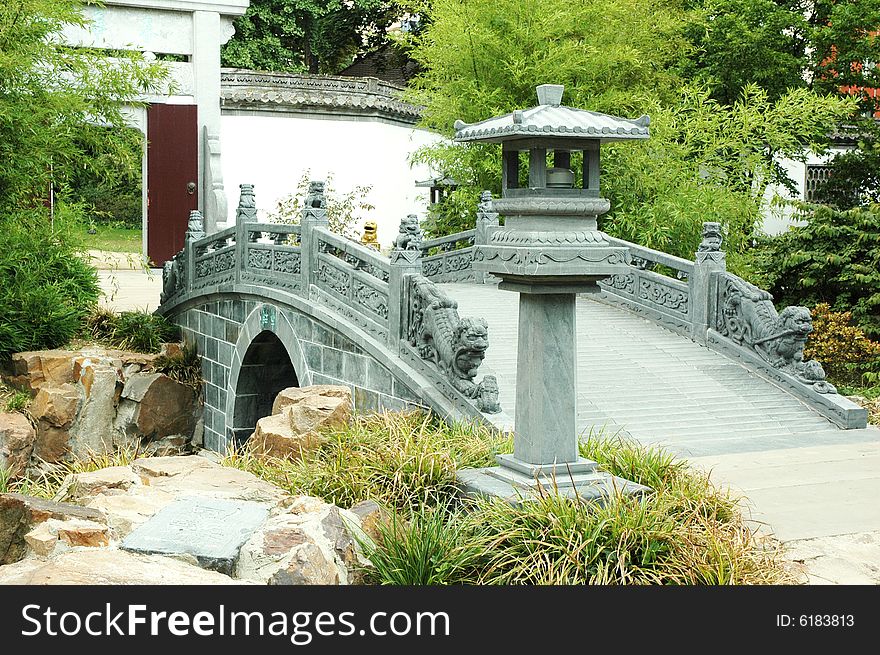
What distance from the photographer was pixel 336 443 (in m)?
6.53

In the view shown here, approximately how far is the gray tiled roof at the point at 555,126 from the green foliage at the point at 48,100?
815 centimetres

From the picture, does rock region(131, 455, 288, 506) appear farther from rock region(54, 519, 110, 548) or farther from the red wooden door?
the red wooden door

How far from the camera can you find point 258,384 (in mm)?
14039

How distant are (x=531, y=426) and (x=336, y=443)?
1.65 meters

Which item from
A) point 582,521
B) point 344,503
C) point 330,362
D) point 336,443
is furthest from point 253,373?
point 582,521

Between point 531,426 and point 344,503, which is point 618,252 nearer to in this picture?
point 531,426

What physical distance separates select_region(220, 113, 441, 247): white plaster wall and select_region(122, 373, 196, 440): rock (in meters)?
4.31

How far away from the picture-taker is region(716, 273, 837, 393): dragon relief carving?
9953mm

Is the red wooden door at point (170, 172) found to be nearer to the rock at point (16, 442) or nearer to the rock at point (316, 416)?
the rock at point (16, 442)

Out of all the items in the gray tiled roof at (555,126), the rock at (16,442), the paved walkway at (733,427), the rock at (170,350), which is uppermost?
the gray tiled roof at (555,126)

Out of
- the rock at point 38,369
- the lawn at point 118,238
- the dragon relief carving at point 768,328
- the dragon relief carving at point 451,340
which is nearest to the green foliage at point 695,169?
the dragon relief carving at point 768,328

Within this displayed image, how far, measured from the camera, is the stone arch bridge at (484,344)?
356 inches

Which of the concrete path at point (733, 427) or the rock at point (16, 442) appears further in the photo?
the rock at point (16, 442)

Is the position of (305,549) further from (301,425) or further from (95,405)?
(95,405)
